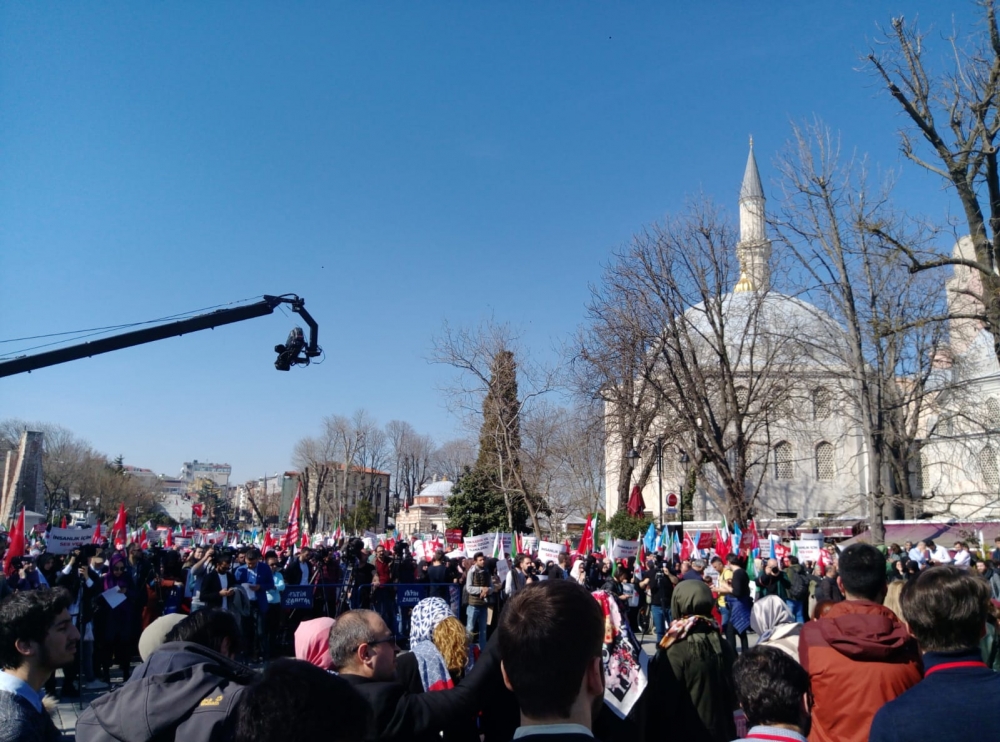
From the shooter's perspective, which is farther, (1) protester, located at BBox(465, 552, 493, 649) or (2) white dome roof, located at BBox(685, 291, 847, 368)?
(2) white dome roof, located at BBox(685, 291, 847, 368)

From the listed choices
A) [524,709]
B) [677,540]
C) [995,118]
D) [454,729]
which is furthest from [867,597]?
[677,540]

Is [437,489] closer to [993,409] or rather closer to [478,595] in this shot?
[993,409]

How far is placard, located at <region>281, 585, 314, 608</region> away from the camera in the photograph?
523 inches

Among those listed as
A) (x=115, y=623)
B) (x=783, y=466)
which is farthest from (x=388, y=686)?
(x=783, y=466)

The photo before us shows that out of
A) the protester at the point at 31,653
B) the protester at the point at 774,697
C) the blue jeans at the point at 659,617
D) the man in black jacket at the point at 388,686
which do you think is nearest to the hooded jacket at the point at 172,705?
the protester at the point at 31,653

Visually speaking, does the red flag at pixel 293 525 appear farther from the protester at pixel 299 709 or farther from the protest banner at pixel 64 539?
the protester at pixel 299 709

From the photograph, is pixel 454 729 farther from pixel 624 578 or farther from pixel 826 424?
pixel 826 424

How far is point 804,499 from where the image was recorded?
159ft

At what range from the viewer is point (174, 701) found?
2701 millimetres

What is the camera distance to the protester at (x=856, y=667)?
3.42m

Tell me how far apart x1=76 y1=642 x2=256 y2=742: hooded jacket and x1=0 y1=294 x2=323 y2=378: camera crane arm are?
13.8m

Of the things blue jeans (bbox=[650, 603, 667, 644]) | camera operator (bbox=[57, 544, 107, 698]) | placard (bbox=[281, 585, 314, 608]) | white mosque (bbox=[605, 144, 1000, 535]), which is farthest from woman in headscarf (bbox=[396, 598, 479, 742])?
white mosque (bbox=[605, 144, 1000, 535])

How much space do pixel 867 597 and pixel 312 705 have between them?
327cm

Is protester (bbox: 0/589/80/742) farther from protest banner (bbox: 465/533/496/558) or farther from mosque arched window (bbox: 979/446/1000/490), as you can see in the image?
mosque arched window (bbox: 979/446/1000/490)
